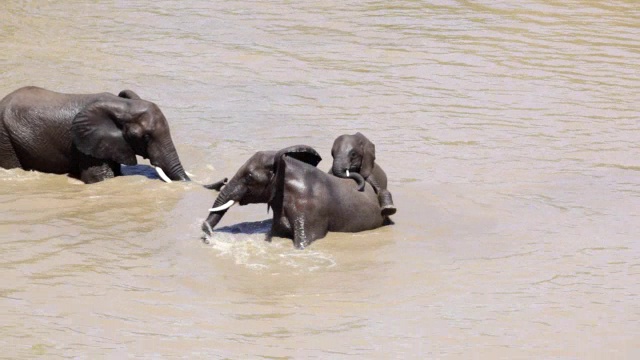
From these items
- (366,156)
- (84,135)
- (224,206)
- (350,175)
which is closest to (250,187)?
(224,206)

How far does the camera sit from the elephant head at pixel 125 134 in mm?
13500

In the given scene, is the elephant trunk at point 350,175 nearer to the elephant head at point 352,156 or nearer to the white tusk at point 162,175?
the elephant head at point 352,156

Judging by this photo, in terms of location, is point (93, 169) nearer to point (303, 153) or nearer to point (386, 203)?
point (303, 153)

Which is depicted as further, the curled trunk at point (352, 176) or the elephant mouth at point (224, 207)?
the curled trunk at point (352, 176)

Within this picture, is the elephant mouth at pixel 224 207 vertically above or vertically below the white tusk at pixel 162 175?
above

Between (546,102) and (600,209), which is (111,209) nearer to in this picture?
(600,209)

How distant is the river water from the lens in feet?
31.0

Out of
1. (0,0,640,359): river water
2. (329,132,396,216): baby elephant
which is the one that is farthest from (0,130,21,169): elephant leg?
(329,132,396,216): baby elephant

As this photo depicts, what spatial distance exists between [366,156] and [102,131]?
303 centimetres

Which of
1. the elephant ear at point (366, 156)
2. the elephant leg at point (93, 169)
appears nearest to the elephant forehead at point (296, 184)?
the elephant ear at point (366, 156)

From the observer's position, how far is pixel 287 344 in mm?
9047

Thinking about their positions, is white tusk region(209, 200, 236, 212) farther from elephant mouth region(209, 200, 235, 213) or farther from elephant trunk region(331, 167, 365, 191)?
elephant trunk region(331, 167, 365, 191)

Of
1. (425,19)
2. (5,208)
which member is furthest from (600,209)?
(425,19)

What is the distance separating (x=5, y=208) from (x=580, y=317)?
5.72 meters
